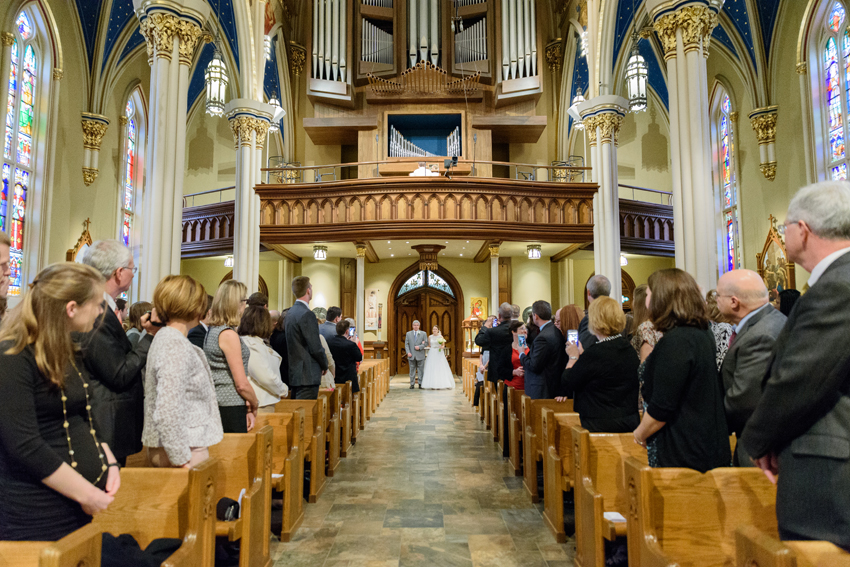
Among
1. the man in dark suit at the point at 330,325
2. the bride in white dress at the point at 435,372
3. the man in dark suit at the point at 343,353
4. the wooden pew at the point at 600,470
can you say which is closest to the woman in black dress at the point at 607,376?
the wooden pew at the point at 600,470

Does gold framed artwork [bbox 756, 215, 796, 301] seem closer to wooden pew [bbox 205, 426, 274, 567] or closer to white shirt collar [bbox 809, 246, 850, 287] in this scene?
white shirt collar [bbox 809, 246, 850, 287]

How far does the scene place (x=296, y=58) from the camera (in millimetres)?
15914

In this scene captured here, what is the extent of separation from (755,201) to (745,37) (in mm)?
3768

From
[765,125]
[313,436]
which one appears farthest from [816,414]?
[765,125]

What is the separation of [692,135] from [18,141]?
39.4ft

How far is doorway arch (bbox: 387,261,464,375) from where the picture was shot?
1648 cm

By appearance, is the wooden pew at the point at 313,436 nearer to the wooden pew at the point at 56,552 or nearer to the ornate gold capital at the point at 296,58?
the wooden pew at the point at 56,552

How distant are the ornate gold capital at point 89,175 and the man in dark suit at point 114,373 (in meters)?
12.2

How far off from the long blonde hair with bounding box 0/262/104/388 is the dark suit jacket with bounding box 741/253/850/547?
78.9 inches

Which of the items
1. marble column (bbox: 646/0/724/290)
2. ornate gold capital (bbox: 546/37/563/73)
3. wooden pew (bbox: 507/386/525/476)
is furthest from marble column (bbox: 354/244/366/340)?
wooden pew (bbox: 507/386/525/476)

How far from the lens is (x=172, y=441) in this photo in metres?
2.37

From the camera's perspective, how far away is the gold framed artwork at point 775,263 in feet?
37.8

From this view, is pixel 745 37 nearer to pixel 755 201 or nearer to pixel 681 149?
pixel 755 201

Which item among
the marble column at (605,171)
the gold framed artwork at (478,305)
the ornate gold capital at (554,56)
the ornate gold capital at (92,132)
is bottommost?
the gold framed artwork at (478,305)
